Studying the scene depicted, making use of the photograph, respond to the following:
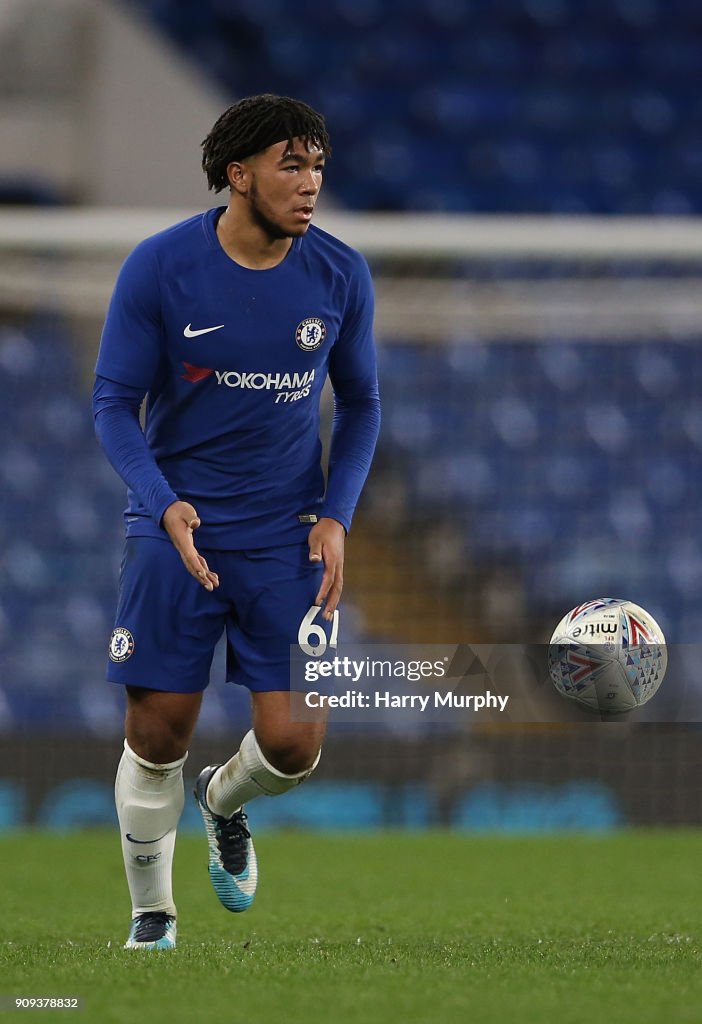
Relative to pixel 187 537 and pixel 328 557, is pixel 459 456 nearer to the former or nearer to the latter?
pixel 328 557

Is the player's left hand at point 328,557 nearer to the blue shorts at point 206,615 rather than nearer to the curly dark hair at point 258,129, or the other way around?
the blue shorts at point 206,615

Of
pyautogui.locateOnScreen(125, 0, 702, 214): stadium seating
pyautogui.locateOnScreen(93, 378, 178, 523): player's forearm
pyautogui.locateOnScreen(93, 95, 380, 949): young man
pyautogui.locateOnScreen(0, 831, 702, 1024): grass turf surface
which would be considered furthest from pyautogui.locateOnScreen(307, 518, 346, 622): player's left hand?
pyautogui.locateOnScreen(125, 0, 702, 214): stadium seating

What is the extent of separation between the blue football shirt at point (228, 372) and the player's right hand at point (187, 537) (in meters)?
0.06

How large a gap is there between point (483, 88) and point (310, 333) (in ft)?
22.9

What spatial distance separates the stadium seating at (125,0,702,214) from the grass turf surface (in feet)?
14.4

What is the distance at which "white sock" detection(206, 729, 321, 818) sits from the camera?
4.14 meters

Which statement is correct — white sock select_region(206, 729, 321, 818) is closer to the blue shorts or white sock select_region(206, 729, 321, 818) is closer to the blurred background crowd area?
the blue shorts

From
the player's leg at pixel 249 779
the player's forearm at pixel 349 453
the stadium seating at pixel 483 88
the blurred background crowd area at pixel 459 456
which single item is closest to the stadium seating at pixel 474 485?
the blurred background crowd area at pixel 459 456

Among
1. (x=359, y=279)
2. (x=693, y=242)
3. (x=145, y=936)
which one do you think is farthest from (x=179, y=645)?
Result: (x=693, y=242)

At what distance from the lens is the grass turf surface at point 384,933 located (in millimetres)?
3162

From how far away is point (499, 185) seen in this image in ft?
33.8

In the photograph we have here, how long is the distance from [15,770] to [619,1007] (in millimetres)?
5000

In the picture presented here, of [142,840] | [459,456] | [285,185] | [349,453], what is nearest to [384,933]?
[142,840]

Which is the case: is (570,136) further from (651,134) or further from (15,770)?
(15,770)
